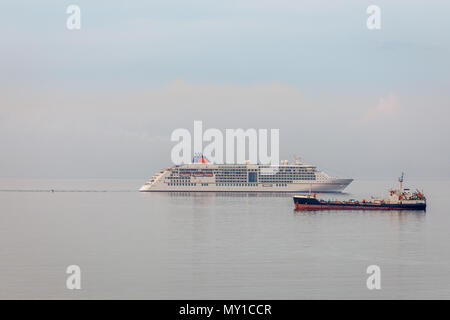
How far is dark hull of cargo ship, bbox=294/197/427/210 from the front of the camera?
80250mm

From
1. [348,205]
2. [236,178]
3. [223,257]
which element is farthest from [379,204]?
[236,178]

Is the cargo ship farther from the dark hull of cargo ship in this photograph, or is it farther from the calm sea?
the calm sea

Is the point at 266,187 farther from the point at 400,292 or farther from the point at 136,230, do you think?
the point at 400,292

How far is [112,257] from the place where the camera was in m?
38.4

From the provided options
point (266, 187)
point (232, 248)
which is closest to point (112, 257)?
point (232, 248)

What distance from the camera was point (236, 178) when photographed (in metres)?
143

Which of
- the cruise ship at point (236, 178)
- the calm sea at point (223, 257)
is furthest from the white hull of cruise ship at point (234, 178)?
the calm sea at point (223, 257)

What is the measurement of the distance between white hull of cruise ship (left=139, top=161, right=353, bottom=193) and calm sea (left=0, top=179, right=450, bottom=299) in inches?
2882

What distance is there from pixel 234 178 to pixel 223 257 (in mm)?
104413

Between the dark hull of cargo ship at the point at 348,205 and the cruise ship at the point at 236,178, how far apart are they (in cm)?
5695

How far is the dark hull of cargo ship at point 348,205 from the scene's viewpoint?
80.2 m

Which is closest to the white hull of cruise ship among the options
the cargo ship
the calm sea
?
the cargo ship

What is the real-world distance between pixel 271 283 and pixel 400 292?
598 cm

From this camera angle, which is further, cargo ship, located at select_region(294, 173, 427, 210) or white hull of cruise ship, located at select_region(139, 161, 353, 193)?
white hull of cruise ship, located at select_region(139, 161, 353, 193)
